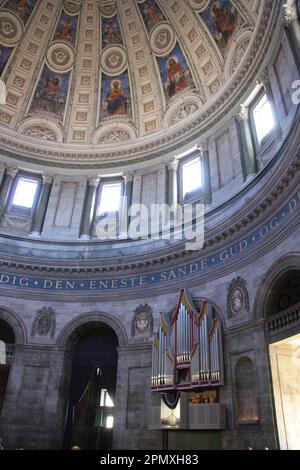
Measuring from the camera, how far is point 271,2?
1698 cm

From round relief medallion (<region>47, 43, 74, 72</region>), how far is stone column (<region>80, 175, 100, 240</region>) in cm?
830

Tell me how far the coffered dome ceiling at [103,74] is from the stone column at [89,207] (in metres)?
1.61

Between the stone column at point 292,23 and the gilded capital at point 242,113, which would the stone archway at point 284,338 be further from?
the gilded capital at point 242,113

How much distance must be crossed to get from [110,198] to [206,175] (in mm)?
6486

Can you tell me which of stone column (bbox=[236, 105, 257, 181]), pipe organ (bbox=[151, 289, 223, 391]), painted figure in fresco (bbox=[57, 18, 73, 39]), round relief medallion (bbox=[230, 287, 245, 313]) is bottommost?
pipe organ (bbox=[151, 289, 223, 391])

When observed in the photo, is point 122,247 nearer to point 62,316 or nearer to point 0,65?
point 62,316

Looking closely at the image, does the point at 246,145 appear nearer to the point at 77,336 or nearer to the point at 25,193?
the point at 77,336

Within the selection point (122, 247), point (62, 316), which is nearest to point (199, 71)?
point (122, 247)

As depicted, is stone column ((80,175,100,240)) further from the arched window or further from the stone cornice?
the arched window

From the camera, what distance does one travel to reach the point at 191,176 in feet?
73.3

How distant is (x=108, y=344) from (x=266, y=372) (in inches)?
368

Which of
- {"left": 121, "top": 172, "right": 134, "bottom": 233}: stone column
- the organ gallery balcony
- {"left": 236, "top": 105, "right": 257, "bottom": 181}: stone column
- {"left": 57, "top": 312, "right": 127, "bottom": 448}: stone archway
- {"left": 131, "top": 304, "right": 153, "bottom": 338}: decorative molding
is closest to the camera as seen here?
the organ gallery balcony

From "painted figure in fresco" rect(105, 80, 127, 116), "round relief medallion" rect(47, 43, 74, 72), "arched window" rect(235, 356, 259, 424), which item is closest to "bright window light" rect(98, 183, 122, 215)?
"painted figure in fresco" rect(105, 80, 127, 116)

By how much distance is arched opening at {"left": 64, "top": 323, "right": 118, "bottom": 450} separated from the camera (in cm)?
1889
